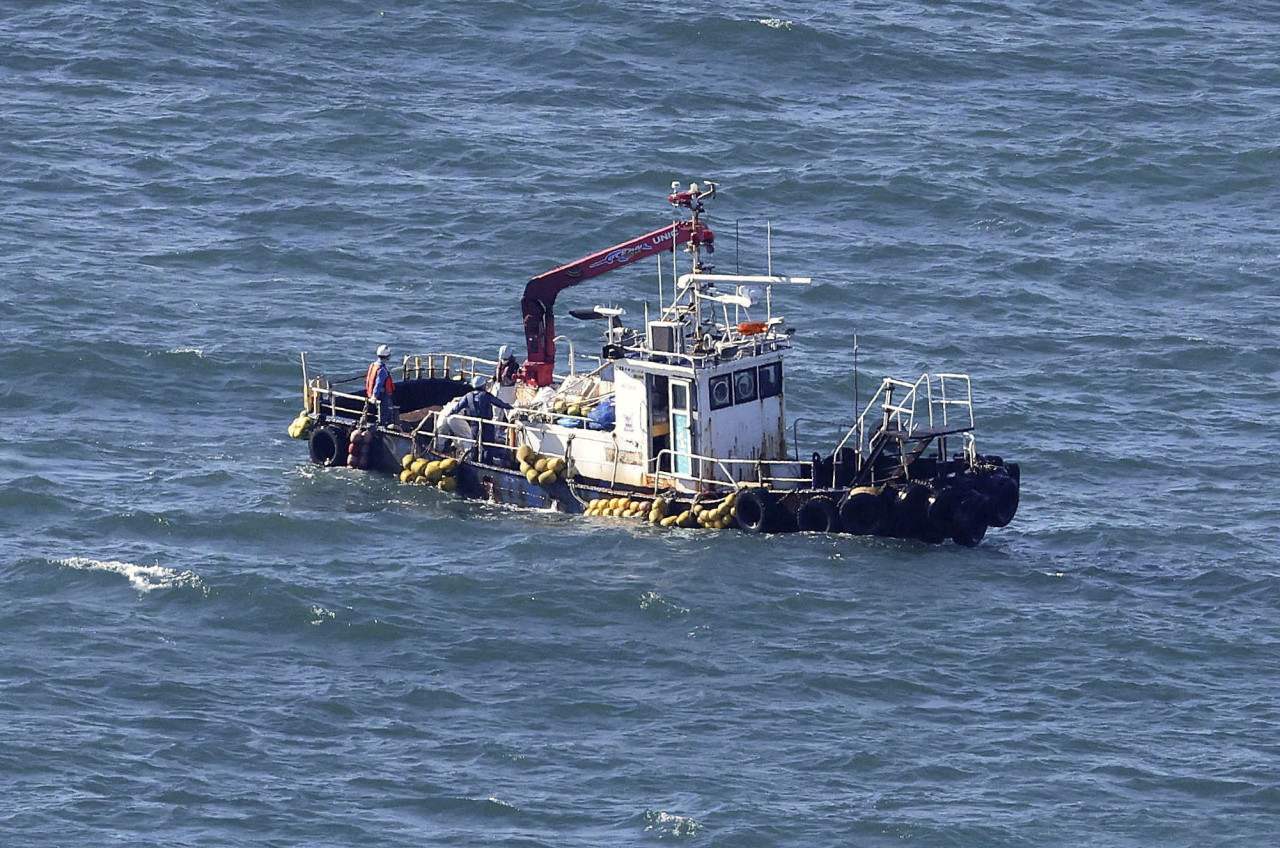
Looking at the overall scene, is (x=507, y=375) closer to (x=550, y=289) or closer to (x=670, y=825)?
(x=550, y=289)

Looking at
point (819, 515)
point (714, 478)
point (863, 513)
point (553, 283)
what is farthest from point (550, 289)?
point (863, 513)

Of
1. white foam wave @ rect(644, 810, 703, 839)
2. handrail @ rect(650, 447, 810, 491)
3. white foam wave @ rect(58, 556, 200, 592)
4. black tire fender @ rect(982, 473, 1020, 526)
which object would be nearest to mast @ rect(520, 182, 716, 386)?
handrail @ rect(650, 447, 810, 491)

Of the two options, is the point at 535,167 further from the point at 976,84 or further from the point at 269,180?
the point at 976,84

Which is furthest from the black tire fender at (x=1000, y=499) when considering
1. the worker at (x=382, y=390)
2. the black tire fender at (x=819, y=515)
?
the worker at (x=382, y=390)

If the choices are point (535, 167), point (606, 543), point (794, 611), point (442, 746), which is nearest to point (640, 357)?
point (606, 543)

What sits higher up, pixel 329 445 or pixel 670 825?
pixel 329 445

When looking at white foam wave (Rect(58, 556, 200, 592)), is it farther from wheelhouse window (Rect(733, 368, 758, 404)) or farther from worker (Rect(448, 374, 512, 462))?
wheelhouse window (Rect(733, 368, 758, 404))

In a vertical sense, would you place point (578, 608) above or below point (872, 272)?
below
